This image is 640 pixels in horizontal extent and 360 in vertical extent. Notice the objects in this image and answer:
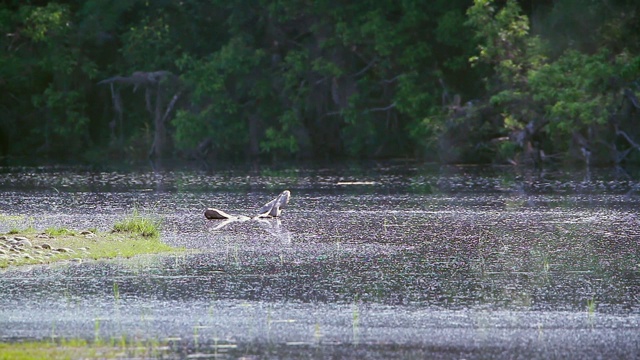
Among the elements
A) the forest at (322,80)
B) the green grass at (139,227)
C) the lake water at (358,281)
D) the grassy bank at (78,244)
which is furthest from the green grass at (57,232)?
the forest at (322,80)

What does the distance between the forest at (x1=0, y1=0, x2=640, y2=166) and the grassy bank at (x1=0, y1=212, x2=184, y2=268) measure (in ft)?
69.7

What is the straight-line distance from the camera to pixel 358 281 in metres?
14.3

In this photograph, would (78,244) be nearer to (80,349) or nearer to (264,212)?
(264,212)

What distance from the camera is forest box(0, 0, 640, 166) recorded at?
39.4m

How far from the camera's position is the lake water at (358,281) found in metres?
10.9

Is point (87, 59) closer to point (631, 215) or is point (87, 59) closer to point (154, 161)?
point (154, 161)

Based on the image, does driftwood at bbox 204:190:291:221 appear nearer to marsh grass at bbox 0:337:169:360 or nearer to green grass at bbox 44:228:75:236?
green grass at bbox 44:228:75:236

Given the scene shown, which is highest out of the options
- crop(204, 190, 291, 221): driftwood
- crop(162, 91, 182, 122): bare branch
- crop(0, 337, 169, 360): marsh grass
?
crop(162, 91, 182, 122): bare branch

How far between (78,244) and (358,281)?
182 inches

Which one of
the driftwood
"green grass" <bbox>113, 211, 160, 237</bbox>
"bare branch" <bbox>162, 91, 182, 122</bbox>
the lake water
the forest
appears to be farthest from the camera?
"bare branch" <bbox>162, 91, 182, 122</bbox>

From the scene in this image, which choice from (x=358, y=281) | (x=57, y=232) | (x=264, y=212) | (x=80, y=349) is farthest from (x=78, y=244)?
(x=80, y=349)

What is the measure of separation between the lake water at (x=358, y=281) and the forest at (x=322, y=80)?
42.6 ft

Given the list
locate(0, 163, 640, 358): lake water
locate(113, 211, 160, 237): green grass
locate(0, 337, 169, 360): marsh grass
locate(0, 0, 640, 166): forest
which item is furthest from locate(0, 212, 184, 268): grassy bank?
locate(0, 0, 640, 166): forest

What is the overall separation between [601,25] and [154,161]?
1736cm
